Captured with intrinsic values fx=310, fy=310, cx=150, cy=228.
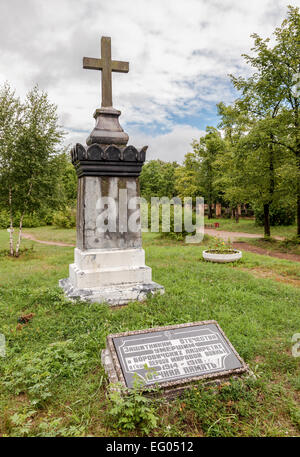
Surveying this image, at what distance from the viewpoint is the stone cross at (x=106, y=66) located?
5.73 metres

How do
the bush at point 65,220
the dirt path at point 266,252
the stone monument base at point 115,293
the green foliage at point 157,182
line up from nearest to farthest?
the stone monument base at point 115,293
the dirt path at point 266,252
the bush at point 65,220
the green foliage at point 157,182

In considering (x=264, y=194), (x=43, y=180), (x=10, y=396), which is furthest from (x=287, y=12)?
(x=10, y=396)

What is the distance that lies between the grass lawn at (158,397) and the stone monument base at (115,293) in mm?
191

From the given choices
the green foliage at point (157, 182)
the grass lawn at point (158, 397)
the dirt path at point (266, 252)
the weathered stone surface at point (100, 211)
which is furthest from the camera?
the green foliage at point (157, 182)

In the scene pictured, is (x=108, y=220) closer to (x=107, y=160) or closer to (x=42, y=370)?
(x=107, y=160)

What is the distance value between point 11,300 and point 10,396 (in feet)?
9.51

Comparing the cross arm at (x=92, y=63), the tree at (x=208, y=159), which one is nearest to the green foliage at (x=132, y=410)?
the cross arm at (x=92, y=63)

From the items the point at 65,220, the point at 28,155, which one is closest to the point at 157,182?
the point at 65,220

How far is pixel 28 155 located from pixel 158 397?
1053 cm

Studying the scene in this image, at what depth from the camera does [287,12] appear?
1395 cm

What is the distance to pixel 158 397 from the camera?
268 centimetres

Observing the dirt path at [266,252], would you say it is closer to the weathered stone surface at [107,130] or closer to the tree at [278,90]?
the tree at [278,90]

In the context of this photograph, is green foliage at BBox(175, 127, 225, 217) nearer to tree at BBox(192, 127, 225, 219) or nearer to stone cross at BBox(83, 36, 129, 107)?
tree at BBox(192, 127, 225, 219)
